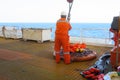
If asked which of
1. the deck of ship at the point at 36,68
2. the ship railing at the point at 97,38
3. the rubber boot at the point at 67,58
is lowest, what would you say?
the deck of ship at the point at 36,68

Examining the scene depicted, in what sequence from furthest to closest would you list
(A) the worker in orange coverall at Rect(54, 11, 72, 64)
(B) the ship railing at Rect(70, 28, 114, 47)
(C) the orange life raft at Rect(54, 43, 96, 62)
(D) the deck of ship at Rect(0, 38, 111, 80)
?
(B) the ship railing at Rect(70, 28, 114, 47) → (C) the orange life raft at Rect(54, 43, 96, 62) → (A) the worker in orange coverall at Rect(54, 11, 72, 64) → (D) the deck of ship at Rect(0, 38, 111, 80)

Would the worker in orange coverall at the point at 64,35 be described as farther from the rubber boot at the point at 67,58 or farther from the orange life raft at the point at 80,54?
the orange life raft at the point at 80,54

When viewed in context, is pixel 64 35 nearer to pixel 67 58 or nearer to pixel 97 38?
pixel 67 58

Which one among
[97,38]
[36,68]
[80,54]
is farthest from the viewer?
[97,38]

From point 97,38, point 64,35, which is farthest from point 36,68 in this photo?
point 97,38

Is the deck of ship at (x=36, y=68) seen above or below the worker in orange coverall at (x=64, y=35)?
below

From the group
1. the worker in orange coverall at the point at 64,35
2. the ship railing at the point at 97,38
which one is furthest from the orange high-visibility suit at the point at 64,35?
the ship railing at the point at 97,38

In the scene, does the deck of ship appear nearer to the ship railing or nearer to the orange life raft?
the orange life raft

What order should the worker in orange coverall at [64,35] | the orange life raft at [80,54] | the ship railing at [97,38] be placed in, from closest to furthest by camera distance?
the worker in orange coverall at [64,35] → the orange life raft at [80,54] → the ship railing at [97,38]

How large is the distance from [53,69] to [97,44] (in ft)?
13.4

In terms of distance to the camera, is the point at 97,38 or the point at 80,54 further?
the point at 97,38

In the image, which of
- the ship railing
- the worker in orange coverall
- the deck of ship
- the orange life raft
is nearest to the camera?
the deck of ship

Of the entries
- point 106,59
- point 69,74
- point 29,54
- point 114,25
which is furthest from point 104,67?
point 29,54

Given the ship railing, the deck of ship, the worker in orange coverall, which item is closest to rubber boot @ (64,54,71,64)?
the worker in orange coverall
